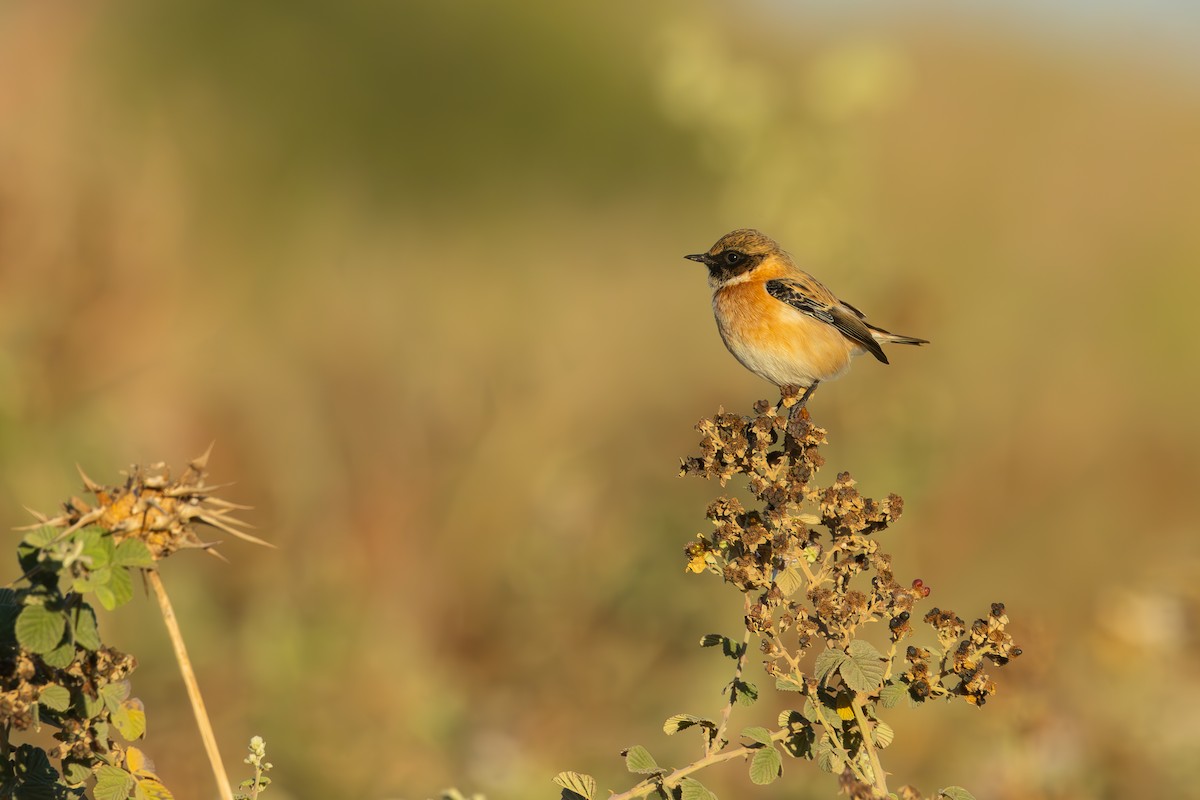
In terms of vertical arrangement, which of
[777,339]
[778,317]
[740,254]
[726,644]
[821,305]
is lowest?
[726,644]

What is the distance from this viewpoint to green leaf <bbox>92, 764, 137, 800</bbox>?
2.19 metres

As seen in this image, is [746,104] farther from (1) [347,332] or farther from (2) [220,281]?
(2) [220,281]

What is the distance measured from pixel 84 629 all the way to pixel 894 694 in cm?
143

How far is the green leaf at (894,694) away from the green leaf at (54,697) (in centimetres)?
144

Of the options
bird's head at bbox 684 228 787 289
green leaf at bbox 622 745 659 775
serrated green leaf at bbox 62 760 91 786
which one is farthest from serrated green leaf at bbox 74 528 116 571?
bird's head at bbox 684 228 787 289

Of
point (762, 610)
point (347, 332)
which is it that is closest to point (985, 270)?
point (347, 332)

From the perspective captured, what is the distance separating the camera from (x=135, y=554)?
199 cm

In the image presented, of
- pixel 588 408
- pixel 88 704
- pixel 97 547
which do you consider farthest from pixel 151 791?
pixel 588 408

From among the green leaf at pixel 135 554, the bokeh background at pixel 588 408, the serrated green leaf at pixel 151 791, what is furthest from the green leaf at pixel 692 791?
the bokeh background at pixel 588 408

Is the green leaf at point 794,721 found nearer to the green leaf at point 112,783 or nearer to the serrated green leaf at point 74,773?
the green leaf at point 112,783

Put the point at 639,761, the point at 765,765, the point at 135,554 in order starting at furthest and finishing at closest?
1. the point at 639,761
2. the point at 765,765
3. the point at 135,554

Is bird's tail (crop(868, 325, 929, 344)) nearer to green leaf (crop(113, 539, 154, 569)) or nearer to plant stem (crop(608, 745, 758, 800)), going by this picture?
plant stem (crop(608, 745, 758, 800))

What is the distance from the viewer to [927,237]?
476 inches

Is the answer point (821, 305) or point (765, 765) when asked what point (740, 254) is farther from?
point (765, 765)
